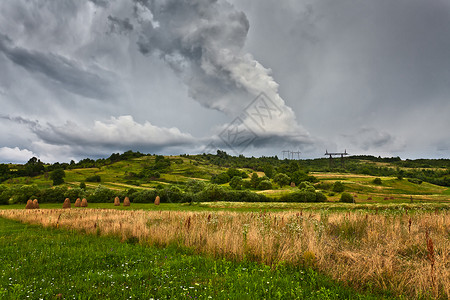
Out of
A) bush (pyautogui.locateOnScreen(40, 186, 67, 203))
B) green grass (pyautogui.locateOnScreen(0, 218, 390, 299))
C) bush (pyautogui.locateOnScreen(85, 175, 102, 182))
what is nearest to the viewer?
green grass (pyautogui.locateOnScreen(0, 218, 390, 299))

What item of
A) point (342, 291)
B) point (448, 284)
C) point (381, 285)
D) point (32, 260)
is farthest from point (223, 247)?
point (32, 260)

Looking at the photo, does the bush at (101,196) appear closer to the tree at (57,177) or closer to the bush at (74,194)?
the bush at (74,194)

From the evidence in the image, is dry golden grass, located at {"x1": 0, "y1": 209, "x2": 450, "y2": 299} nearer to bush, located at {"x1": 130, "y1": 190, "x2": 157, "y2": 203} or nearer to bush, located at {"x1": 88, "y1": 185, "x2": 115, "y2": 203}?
bush, located at {"x1": 130, "y1": 190, "x2": 157, "y2": 203}

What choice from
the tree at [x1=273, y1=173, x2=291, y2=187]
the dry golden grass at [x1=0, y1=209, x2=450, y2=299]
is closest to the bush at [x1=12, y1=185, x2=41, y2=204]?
the dry golden grass at [x1=0, y1=209, x2=450, y2=299]

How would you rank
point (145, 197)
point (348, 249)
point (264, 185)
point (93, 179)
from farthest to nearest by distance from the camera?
1. point (93, 179)
2. point (264, 185)
3. point (145, 197)
4. point (348, 249)

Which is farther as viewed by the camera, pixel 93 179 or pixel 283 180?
pixel 93 179

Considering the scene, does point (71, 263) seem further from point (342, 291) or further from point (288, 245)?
point (342, 291)

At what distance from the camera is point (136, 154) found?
18200cm

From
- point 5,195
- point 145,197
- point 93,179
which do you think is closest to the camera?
point 5,195

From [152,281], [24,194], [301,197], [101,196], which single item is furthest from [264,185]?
[152,281]

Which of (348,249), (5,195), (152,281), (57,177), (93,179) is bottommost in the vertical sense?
(5,195)

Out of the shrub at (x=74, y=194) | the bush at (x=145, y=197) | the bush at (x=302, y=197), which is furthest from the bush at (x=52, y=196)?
the bush at (x=302, y=197)

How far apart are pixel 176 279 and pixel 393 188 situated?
4009 inches

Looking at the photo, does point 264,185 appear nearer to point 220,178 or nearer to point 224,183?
point 220,178
